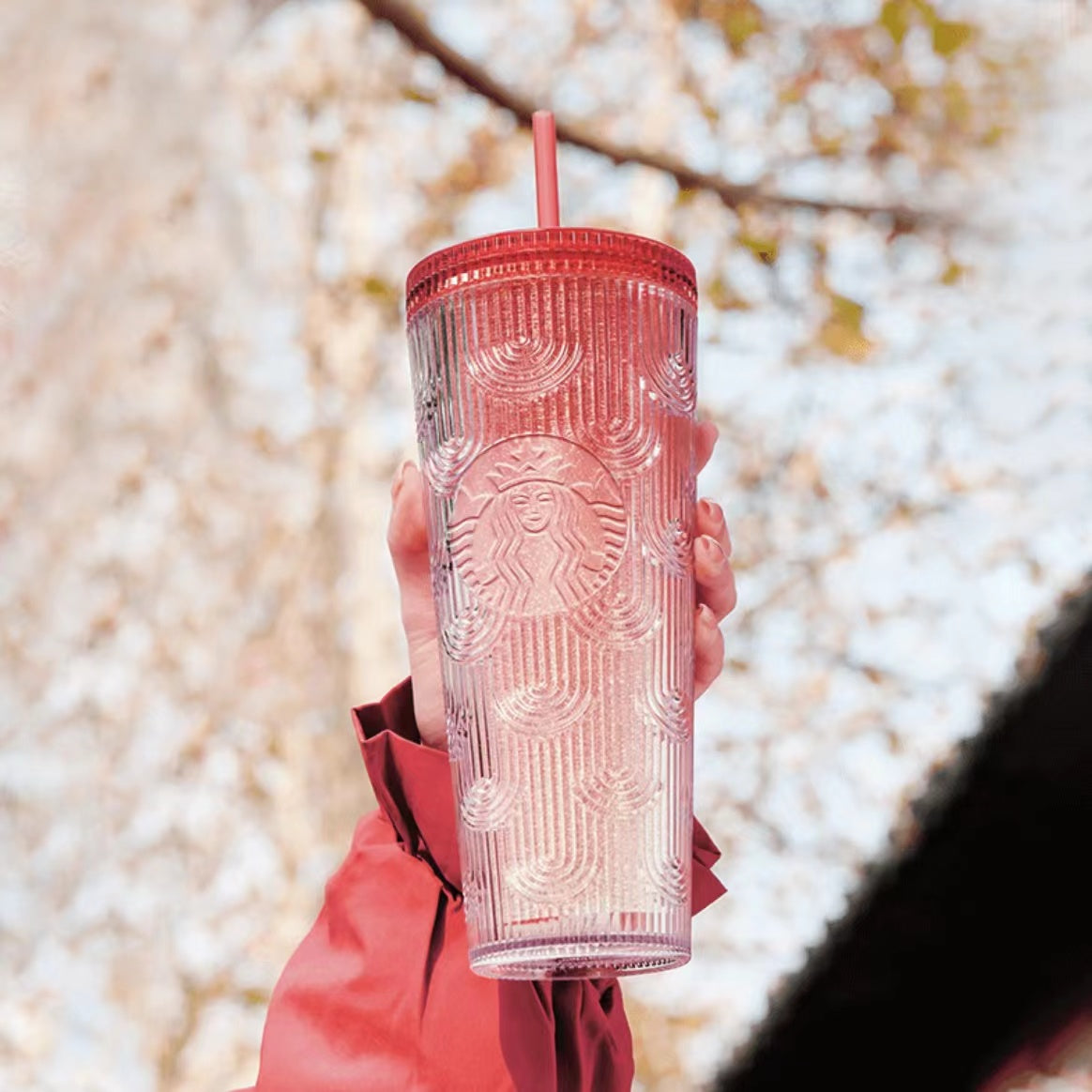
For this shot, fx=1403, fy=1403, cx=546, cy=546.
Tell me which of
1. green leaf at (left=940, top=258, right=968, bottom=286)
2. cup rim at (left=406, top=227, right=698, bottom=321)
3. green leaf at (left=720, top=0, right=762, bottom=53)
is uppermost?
green leaf at (left=720, top=0, right=762, bottom=53)

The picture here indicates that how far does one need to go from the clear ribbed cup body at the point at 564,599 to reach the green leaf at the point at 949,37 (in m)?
0.63

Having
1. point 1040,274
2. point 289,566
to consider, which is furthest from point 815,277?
point 289,566

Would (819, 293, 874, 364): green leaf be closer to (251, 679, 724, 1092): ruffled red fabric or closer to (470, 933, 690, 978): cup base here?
(251, 679, 724, 1092): ruffled red fabric

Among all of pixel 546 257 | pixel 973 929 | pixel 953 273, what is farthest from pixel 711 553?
pixel 953 273

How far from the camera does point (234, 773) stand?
36.9 inches

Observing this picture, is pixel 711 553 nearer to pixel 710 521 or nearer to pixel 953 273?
pixel 710 521

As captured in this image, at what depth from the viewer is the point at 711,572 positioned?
0.53m

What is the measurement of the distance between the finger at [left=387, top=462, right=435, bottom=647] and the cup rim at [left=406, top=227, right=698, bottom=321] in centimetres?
9

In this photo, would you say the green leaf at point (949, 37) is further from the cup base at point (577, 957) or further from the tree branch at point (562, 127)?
the cup base at point (577, 957)

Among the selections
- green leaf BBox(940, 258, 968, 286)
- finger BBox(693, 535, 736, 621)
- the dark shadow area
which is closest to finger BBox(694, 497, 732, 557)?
finger BBox(693, 535, 736, 621)

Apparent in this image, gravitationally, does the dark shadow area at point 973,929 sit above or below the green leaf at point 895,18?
below

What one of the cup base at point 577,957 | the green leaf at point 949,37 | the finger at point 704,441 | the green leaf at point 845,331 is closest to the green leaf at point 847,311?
the green leaf at point 845,331

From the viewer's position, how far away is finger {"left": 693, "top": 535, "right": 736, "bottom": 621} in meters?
0.53

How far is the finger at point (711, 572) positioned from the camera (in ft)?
1.75
